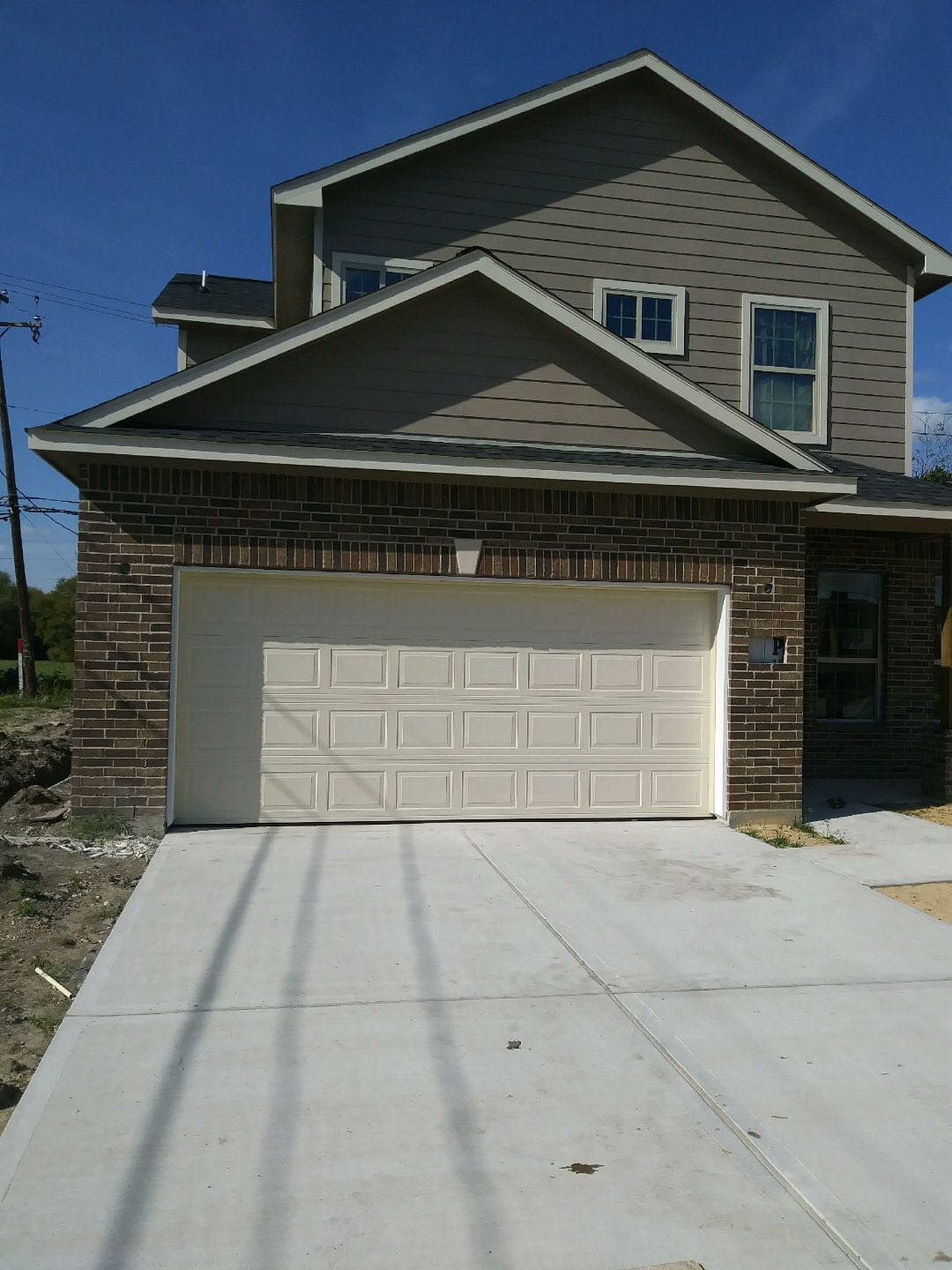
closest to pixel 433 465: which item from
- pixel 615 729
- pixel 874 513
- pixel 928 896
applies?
pixel 615 729

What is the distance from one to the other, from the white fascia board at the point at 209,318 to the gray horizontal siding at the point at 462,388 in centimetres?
541

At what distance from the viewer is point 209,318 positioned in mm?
13945

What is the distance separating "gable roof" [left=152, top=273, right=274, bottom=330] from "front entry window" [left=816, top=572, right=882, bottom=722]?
8.34 meters

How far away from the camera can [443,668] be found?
9.38 m

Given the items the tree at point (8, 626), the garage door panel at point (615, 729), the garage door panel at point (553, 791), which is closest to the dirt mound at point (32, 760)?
the garage door panel at point (553, 791)

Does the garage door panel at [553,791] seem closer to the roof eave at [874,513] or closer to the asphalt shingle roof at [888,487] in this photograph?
the roof eave at [874,513]

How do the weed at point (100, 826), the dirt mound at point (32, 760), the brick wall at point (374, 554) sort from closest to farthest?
the weed at point (100, 826), the brick wall at point (374, 554), the dirt mound at point (32, 760)

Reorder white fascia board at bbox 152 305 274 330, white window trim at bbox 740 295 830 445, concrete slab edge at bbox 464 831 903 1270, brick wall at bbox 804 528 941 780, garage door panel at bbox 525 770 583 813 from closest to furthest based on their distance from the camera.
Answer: concrete slab edge at bbox 464 831 903 1270 < garage door panel at bbox 525 770 583 813 < white window trim at bbox 740 295 830 445 < brick wall at bbox 804 528 941 780 < white fascia board at bbox 152 305 274 330

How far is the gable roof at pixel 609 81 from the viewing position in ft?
37.4

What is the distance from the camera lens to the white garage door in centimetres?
896

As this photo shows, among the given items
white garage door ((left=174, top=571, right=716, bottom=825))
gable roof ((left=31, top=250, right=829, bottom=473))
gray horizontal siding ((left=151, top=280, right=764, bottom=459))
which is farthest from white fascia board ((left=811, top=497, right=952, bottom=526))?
white garage door ((left=174, top=571, right=716, bottom=825))

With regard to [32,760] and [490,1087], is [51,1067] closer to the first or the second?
[490,1087]

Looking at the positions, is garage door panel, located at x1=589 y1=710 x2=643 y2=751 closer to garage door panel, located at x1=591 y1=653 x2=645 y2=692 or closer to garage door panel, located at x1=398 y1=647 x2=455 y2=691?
garage door panel, located at x1=591 y1=653 x2=645 y2=692

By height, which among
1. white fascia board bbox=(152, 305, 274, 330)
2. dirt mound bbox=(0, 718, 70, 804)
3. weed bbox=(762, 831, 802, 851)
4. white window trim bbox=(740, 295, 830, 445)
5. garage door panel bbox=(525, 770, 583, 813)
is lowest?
weed bbox=(762, 831, 802, 851)
